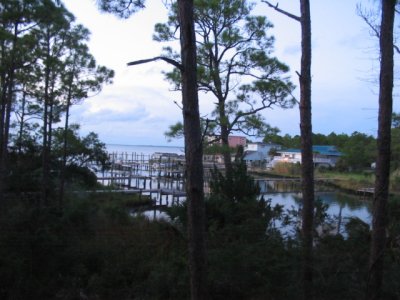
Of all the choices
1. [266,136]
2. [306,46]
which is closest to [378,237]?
[306,46]

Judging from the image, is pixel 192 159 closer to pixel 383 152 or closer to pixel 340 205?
pixel 383 152

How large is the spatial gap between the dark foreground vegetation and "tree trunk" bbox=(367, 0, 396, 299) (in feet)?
0.96

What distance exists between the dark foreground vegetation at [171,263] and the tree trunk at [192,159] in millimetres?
2410

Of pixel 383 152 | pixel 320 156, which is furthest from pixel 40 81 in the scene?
pixel 320 156

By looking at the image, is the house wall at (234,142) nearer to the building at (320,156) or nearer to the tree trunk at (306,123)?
the tree trunk at (306,123)

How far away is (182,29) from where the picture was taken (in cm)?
301

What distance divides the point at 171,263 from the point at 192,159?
3995 millimetres

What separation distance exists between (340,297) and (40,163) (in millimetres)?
16536

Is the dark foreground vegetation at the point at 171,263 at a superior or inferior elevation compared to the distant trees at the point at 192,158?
inferior

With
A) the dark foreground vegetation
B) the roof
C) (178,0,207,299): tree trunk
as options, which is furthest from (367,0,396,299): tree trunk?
the roof

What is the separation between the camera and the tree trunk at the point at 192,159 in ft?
9.84

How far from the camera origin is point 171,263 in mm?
6586

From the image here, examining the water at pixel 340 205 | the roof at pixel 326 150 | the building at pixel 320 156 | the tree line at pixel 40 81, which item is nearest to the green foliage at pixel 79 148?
the tree line at pixel 40 81

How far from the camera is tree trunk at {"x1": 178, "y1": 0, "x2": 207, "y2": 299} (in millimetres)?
2998
